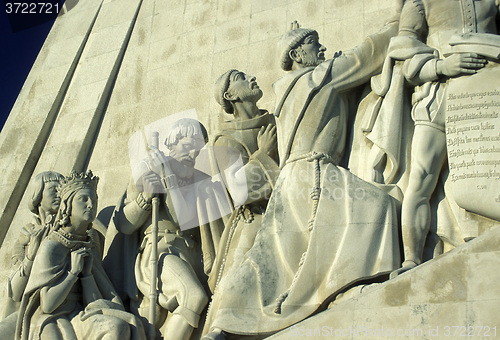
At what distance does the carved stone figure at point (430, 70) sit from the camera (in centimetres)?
717

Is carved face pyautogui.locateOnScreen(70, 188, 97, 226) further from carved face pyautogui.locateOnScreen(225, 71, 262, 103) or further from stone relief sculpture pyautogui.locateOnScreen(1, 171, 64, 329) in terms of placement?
carved face pyautogui.locateOnScreen(225, 71, 262, 103)

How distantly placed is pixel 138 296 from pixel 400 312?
2.66 meters

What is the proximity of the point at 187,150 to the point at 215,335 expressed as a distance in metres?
2.10

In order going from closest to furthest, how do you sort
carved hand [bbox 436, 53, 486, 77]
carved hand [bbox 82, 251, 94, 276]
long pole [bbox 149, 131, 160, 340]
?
carved hand [bbox 436, 53, 486, 77] < long pole [bbox 149, 131, 160, 340] < carved hand [bbox 82, 251, 94, 276]

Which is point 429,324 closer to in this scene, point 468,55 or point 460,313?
point 460,313

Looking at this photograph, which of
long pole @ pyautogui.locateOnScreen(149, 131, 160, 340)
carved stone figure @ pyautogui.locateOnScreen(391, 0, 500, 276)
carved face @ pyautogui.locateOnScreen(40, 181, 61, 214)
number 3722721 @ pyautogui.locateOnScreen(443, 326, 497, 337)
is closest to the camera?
number 3722721 @ pyautogui.locateOnScreen(443, 326, 497, 337)

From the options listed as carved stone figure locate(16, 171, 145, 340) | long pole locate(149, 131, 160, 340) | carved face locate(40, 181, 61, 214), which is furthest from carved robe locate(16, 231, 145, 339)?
carved face locate(40, 181, 61, 214)

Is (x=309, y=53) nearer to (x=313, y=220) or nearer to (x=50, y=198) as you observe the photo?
(x=313, y=220)

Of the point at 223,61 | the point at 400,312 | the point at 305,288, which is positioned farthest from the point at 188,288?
the point at 223,61

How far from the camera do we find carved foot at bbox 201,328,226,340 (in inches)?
267

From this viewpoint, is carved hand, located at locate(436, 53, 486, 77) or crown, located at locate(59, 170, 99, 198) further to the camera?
crown, located at locate(59, 170, 99, 198)

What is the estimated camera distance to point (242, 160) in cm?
816

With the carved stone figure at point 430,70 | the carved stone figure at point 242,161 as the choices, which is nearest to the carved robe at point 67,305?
the carved stone figure at point 242,161

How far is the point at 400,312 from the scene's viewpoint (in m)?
6.23
